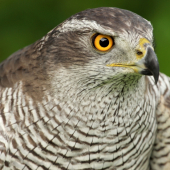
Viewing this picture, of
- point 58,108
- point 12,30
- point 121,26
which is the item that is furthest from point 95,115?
point 12,30

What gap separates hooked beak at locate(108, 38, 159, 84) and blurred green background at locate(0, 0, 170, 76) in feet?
8.20

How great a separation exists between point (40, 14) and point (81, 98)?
2857 mm

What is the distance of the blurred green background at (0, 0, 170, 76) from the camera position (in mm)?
4941

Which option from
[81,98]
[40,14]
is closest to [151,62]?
[81,98]

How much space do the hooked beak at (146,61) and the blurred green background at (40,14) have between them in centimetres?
250

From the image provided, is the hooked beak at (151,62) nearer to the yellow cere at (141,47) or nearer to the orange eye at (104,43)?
the yellow cere at (141,47)

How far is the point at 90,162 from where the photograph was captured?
271 centimetres

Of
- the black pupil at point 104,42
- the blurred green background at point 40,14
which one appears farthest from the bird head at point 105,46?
the blurred green background at point 40,14

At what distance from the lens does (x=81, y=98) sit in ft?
8.51

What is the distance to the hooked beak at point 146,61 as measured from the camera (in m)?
2.29

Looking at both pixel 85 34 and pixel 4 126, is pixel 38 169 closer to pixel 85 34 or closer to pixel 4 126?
pixel 4 126

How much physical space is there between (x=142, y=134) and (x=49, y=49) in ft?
3.24

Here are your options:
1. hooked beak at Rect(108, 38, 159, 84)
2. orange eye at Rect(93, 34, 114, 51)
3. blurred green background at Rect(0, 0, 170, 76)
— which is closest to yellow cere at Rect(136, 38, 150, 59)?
hooked beak at Rect(108, 38, 159, 84)

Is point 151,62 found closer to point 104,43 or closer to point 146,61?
point 146,61
